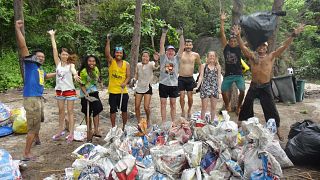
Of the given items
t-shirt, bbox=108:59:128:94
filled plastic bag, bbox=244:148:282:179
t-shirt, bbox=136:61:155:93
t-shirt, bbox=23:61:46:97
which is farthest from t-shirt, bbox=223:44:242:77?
t-shirt, bbox=23:61:46:97

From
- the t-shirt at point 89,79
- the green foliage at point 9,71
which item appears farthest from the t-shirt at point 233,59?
the green foliage at point 9,71

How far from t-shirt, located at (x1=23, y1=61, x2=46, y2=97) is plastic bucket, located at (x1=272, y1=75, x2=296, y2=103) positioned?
21.5 ft

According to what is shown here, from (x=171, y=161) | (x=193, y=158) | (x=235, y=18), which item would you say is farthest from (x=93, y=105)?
(x=235, y=18)

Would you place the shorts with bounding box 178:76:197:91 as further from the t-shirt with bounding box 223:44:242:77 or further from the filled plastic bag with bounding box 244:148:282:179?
the filled plastic bag with bounding box 244:148:282:179

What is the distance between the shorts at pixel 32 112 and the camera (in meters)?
4.77

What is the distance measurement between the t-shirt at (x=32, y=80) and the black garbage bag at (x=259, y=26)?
346 cm

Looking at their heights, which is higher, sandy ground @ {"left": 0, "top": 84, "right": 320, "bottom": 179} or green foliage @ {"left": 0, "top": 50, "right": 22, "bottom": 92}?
green foliage @ {"left": 0, "top": 50, "right": 22, "bottom": 92}

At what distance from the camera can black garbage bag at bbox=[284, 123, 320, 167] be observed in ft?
14.8

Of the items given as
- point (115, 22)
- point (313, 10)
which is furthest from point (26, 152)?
point (313, 10)

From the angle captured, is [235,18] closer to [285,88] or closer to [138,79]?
[285,88]

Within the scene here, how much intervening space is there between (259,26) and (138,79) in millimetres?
2361

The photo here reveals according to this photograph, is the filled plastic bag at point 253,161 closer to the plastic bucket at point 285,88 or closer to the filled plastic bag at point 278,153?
the filled plastic bag at point 278,153

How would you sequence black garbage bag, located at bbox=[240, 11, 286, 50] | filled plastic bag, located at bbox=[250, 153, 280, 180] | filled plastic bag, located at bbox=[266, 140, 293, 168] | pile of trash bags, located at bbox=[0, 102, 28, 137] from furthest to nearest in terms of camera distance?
pile of trash bags, located at bbox=[0, 102, 28, 137], black garbage bag, located at bbox=[240, 11, 286, 50], filled plastic bag, located at bbox=[266, 140, 293, 168], filled plastic bag, located at bbox=[250, 153, 280, 180]

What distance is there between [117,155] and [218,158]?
1186 millimetres
